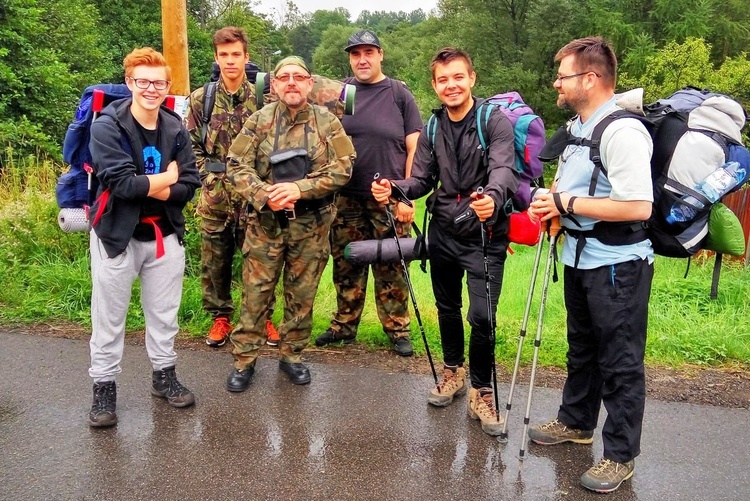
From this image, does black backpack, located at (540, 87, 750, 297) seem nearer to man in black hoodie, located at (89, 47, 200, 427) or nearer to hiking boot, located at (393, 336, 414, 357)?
hiking boot, located at (393, 336, 414, 357)

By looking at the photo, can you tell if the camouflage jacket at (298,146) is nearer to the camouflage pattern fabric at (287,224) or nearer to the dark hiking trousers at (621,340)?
the camouflage pattern fabric at (287,224)

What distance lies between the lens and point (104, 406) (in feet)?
12.1

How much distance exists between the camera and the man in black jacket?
11.7 feet

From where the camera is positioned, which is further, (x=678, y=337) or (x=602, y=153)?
(x=678, y=337)

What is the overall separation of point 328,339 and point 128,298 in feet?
5.69

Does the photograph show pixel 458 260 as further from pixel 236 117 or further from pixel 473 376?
pixel 236 117

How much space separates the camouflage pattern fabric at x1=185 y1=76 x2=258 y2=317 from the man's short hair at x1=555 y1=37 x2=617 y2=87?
2.58 metres

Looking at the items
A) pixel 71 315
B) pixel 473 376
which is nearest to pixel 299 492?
pixel 473 376

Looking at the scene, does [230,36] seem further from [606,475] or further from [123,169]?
[606,475]

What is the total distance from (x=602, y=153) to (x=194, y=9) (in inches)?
2000

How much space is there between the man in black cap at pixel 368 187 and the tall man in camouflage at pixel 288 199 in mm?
555

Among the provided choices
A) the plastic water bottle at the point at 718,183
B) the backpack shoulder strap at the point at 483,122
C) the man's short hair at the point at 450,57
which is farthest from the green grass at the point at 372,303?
the man's short hair at the point at 450,57

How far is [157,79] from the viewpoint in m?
3.60

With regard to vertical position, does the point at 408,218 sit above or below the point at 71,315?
above
